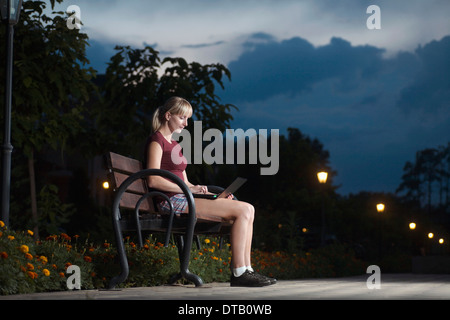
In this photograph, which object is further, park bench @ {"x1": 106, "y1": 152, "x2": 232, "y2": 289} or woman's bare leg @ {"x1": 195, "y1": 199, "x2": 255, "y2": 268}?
woman's bare leg @ {"x1": 195, "y1": 199, "x2": 255, "y2": 268}

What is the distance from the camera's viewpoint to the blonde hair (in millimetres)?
5594

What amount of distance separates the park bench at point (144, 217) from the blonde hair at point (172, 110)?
0.43m

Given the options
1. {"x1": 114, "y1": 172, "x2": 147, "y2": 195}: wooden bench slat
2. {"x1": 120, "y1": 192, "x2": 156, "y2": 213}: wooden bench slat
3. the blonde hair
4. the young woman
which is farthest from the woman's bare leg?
the blonde hair

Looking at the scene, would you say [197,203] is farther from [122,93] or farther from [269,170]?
[269,170]

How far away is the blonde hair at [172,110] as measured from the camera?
5594 mm

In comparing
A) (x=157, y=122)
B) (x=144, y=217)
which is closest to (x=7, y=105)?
(x=157, y=122)

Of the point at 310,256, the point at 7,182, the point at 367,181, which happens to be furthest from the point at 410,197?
the point at 7,182

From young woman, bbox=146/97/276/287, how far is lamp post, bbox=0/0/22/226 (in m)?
2.59

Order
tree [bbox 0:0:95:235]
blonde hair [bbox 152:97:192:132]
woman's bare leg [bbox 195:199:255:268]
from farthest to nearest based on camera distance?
tree [bbox 0:0:95:235] < blonde hair [bbox 152:97:192:132] < woman's bare leg [bbox 195:199:255:268]

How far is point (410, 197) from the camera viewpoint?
352ft

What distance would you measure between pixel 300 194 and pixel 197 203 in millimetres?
32748

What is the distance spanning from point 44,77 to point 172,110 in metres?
6.29

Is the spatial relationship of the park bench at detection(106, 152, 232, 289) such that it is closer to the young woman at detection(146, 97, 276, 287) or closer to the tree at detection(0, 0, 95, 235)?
the young woman at detection(146, 97, 276, 287)

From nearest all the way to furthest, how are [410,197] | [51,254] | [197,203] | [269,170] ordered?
[197,203]
[51,254]
[269,170]
[410,197]
